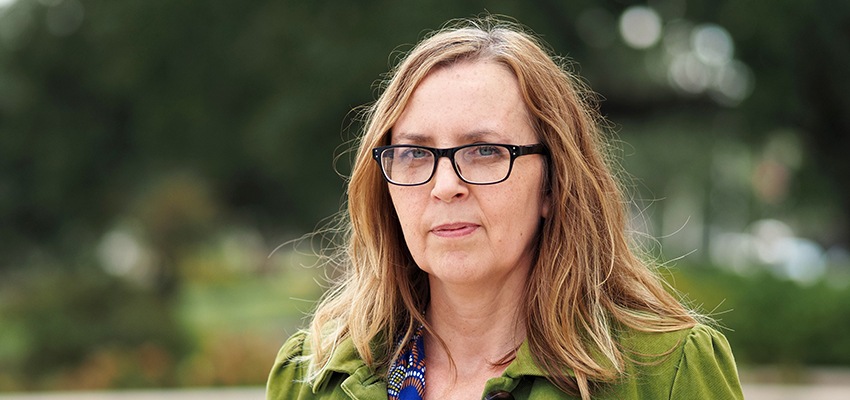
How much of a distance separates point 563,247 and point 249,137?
1165 centimetres

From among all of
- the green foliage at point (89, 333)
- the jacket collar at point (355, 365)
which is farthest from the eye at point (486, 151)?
the green foliage at point (89, 333)

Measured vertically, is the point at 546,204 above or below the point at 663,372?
above

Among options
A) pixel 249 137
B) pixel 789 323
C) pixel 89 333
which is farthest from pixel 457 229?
pixel 249 137

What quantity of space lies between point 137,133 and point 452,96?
1375cm

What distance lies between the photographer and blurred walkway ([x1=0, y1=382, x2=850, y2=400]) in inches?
→ 320

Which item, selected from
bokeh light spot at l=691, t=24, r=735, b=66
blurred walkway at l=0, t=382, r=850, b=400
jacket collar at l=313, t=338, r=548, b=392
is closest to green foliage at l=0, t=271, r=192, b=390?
blurred walkway at l=0, t=382, r=850, b=400

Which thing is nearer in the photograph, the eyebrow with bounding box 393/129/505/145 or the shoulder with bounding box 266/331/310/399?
the eyebrow with bounding box 393/129/505/145

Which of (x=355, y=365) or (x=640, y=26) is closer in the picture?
(x=355, y=365)

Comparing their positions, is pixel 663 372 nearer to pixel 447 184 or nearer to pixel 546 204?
pixel 546 204

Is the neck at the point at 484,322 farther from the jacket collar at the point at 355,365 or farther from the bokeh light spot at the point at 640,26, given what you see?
the bokeh light spot at the point at 640,26

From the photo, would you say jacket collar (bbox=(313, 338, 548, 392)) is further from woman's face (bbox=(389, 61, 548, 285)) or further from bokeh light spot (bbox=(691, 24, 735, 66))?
bokeh light spot (bbox=(691, 24, 735, 66))

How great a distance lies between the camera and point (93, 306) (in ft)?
32.6

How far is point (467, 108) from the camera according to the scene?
2230mm

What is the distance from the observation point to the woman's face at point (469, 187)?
87.7 inches
